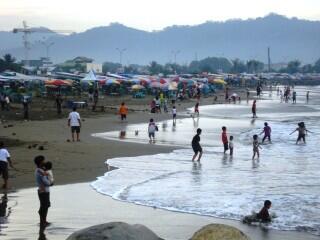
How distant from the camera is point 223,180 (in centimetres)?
1738

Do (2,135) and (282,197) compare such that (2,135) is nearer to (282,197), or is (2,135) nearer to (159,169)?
(159,169)

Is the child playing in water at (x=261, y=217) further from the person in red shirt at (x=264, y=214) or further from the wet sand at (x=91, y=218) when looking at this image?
the wet sand at (x=91, y=218)

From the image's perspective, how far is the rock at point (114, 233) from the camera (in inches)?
283

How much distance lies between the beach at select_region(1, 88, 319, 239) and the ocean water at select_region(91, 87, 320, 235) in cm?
54

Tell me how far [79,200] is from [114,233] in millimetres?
6623

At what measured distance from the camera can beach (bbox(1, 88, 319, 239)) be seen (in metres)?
11.2

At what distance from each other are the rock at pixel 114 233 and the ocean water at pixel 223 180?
5.23 meters

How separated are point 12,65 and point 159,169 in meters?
69.0

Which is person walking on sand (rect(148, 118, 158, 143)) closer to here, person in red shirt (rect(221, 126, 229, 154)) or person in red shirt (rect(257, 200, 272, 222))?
person in red shirt (rect(221, 126, 229, 154))

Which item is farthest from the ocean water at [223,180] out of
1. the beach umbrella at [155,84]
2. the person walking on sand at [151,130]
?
the beach umbrella at [155,84]

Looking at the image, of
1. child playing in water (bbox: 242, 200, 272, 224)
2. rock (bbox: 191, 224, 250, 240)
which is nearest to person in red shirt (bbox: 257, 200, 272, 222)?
child playing in water (bbox: 242, 200, 272, 224)

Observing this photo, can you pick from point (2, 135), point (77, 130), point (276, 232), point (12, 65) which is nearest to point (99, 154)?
point (77, 130)

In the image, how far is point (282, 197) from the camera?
1504 cm

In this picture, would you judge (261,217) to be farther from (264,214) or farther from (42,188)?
(42,188)
